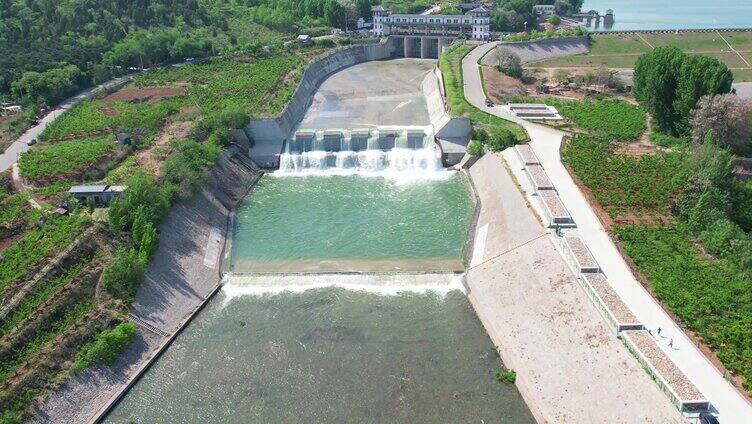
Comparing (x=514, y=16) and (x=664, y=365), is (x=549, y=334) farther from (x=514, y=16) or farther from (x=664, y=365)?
(x=514, y=16)

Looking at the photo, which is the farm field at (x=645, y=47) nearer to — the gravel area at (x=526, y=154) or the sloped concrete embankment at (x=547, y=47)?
the sloped concrete embankment at (x=547, y=47)

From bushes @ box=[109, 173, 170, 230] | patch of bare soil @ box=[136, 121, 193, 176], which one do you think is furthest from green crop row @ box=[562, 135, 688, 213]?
patch of bare soil @ box=[136, 121, 193, 176]

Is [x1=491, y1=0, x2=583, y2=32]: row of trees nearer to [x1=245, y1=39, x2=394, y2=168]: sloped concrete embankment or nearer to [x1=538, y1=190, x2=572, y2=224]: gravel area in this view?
[x1=245, y1=39, x2=394, y2=168]: sloped concrete embankment

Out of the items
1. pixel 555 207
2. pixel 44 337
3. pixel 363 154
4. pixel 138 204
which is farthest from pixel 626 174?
pixel 44 337

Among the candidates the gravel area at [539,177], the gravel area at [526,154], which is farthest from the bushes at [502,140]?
the gravel area at [539,177]

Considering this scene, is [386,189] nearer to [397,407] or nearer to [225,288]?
[225,288]
